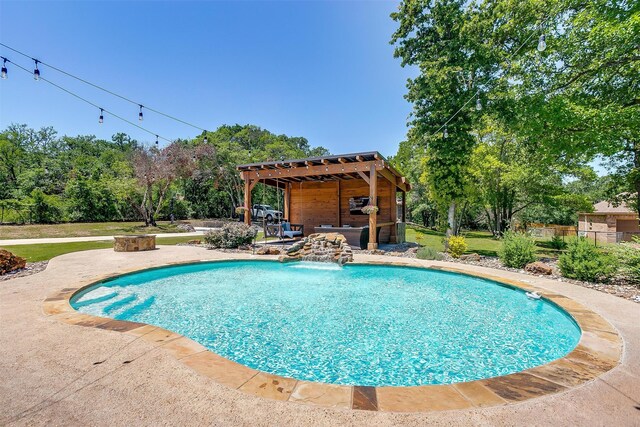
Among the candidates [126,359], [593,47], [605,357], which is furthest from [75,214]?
[593,47]

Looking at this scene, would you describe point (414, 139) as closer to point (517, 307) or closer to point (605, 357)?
point (517, 307)

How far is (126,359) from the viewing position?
8.14ft

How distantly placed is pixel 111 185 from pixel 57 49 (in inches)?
534

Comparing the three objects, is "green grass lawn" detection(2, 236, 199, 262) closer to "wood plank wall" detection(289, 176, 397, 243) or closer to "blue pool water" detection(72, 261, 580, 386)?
"blue pool water" detection(72, 261, 580, 386)

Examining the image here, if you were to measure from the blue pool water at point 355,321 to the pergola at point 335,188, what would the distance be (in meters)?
4.83

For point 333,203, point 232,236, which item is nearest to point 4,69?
point 232,236

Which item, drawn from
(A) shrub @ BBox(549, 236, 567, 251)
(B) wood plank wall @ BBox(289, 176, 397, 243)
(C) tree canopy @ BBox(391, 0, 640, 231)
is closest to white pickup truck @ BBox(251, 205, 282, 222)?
(B) wood plank wall @ BBox(289, 176, 397, 243)

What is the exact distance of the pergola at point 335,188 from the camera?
34.7ft

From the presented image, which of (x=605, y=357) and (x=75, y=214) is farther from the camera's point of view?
(x=75, y=214)

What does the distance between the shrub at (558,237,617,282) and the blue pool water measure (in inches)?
70.1

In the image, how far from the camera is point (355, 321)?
423 cm

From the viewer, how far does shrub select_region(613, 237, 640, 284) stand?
5.37m

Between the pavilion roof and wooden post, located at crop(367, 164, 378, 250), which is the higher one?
the pavilion roof

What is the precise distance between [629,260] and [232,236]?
36.5 ft
